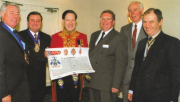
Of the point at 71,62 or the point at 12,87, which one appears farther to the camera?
the point at 71,62

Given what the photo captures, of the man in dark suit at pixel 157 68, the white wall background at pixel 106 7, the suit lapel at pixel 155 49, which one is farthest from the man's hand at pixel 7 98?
the white wall background at pixel 106 7

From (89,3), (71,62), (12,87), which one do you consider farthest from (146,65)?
(89,3)

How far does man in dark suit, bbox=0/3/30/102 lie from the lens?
5.69 feet

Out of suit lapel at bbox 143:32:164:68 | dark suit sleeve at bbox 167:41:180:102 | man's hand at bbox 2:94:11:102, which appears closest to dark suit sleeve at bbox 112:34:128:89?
suit lapel at bbox 143:32:164:68

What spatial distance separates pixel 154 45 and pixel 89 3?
4.63 metres

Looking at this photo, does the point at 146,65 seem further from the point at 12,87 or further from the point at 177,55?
the point at 12,87

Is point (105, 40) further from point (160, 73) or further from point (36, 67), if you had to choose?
point (36, 67)

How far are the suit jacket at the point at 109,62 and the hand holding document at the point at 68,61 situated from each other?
0.53 ft

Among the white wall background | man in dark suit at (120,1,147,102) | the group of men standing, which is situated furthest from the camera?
the white wall background

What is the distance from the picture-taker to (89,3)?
5895 mm

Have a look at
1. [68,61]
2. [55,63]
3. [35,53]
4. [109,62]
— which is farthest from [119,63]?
[35,53]

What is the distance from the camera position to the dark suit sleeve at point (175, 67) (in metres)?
1.57

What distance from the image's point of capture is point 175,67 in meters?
1.58

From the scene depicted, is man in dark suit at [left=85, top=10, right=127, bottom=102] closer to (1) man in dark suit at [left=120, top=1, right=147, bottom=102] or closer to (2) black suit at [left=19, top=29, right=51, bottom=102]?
(1) man in dark suit at [left=120, top=1, right=147, bottom=102]
